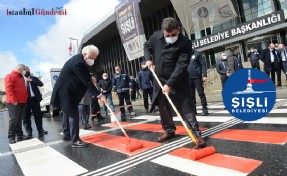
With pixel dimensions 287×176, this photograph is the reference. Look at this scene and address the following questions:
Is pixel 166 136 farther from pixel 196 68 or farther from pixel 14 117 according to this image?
pixel 14 117

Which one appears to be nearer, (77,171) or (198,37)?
(77,171)

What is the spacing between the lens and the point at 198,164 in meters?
3.10

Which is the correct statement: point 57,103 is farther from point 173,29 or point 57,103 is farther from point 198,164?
point 198,164

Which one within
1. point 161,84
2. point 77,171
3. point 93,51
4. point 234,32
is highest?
point 234,32

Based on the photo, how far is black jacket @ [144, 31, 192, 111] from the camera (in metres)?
4.16

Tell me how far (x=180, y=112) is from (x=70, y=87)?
208 cm

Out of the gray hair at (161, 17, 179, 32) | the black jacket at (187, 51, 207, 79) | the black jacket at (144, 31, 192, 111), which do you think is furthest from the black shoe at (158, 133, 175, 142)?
the black jacket at (187, 51, 207, 79)

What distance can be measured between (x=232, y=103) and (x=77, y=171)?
2.61m

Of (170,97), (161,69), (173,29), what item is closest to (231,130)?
(170,97)

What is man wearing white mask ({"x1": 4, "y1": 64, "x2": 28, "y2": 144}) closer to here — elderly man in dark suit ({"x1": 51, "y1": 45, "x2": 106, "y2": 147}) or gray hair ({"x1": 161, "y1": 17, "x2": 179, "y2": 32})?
elderly man in dark suit ({"x1": 51, "y1": 45, "x2": 106, "y2": 147})

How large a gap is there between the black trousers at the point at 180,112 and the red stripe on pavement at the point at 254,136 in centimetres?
55

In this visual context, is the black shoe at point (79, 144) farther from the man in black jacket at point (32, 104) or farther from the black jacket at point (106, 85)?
the black jacket at point (106, 85)

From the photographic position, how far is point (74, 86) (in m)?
5.09

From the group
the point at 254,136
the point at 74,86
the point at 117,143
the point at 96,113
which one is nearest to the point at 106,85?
the point at 96,113
